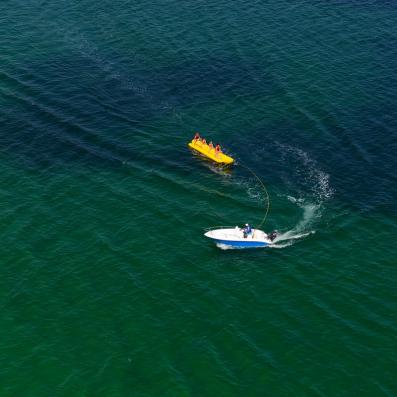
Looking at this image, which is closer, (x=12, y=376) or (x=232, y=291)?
(x=12, y=376)

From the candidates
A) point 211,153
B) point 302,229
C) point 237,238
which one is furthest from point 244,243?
point 211,153

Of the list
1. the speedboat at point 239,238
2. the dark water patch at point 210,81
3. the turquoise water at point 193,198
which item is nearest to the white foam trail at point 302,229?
the turquoise water at point 193,198

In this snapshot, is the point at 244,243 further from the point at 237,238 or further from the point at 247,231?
the point at 247,231

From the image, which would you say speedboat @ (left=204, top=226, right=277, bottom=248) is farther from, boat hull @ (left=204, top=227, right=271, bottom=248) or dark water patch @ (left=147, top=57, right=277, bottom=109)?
dark water patch @ (left=147, top=57, right=277, bottom=109)

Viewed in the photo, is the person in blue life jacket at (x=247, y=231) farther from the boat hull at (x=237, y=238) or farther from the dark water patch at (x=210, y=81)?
the dark water patch at (x=210, y=81)

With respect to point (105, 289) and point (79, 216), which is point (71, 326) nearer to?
point (105, 289)

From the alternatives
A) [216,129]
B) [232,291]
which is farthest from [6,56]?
[232,291]
